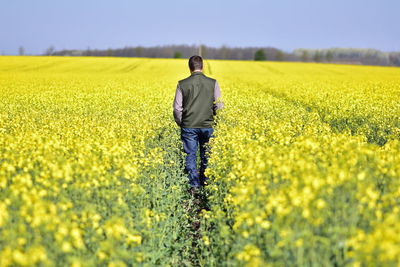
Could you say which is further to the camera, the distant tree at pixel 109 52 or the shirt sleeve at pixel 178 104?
the distant tree at pixel 109 52

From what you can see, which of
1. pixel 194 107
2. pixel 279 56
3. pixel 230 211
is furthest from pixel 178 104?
pixel 279 56

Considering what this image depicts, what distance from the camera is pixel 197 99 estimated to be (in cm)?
866

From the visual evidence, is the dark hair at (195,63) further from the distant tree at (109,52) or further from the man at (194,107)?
the distant tree at (109,52)

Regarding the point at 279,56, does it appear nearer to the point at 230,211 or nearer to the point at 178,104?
the point at 178,104

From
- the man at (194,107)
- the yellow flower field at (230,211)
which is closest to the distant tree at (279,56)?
the man at (194,107)

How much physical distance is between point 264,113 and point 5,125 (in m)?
6.92

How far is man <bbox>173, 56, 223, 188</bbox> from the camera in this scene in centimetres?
859

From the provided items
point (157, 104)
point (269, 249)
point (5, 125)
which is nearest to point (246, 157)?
point (269, 249)

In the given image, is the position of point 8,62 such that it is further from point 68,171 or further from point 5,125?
point 68,171

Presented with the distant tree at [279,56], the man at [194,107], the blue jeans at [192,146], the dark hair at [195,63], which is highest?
the distant tree at [279,56]

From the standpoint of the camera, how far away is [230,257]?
4.47 m

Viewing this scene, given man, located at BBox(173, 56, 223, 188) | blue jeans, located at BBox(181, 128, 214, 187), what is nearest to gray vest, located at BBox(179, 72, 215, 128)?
man, located at BBox(173, 56, 223, 188)

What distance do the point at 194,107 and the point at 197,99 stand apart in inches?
6.6

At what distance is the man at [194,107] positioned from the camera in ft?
28.2
